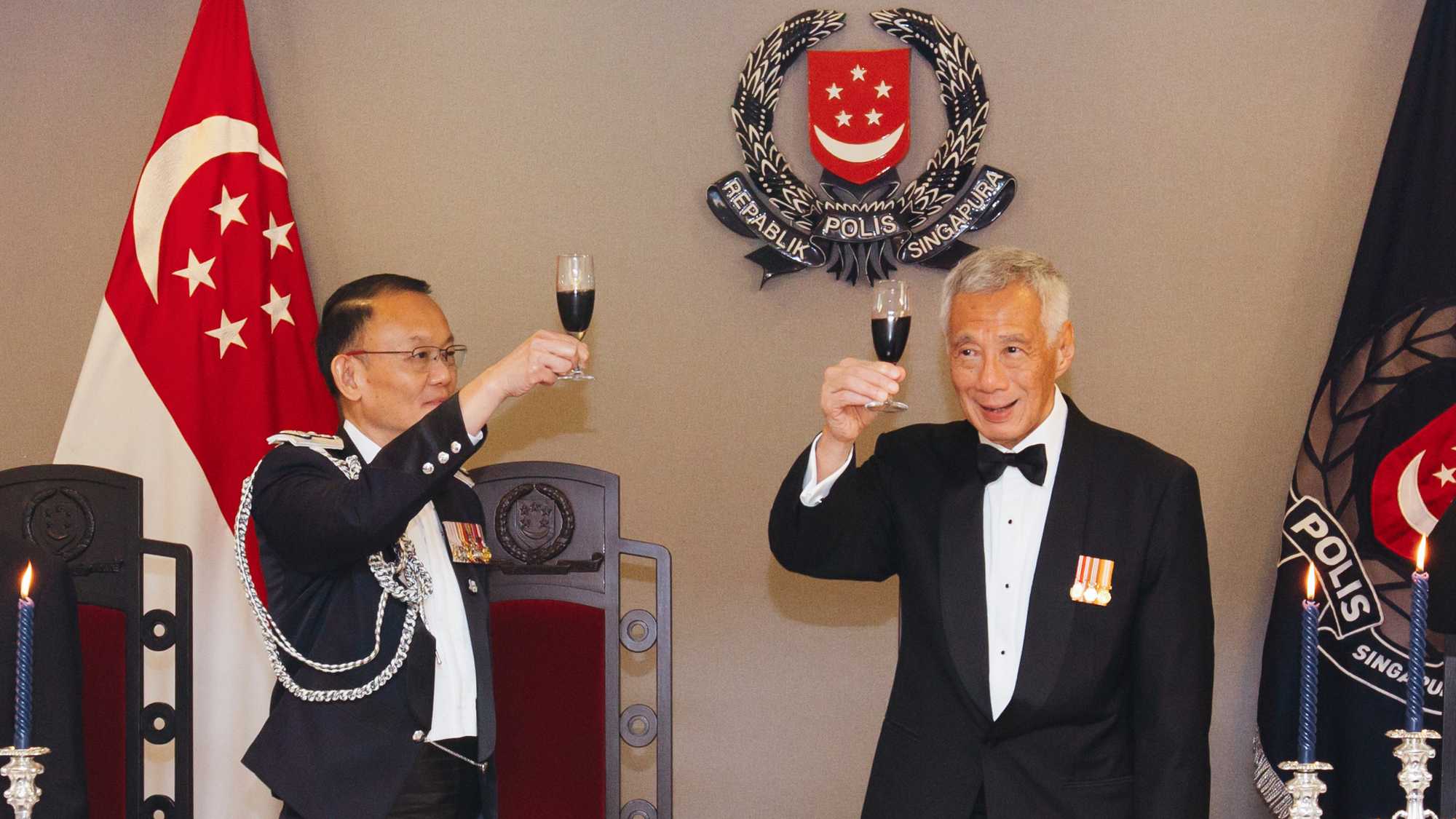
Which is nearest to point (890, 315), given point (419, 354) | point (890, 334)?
point (890, 334)

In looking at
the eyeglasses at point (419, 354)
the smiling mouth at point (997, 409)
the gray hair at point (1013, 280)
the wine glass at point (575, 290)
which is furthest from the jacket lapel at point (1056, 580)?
the eyeglasses at point (419, 354)

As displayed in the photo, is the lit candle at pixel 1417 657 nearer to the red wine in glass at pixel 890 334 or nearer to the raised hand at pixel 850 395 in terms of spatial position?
the raised hand at pixel 850 395

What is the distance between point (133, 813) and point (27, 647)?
1377mm

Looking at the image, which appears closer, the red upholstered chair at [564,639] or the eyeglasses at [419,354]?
the eyeglasses at [419,354]

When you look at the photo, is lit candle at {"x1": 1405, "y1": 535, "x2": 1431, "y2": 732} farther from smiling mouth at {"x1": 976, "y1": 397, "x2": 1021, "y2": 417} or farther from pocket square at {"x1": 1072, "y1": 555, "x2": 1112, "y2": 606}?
smiling mouth at {"x1": 976, "y1": 397, "x2": 1021, "y2": 417}

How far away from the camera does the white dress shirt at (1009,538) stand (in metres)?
2.22

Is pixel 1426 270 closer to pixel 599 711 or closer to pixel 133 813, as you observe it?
pixel 599 711

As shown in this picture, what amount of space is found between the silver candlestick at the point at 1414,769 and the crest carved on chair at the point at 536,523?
1.72 meters

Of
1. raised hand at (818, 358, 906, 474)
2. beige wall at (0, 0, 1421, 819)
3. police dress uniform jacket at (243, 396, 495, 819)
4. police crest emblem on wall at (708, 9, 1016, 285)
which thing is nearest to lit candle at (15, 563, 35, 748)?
police dress uniform jacket at (243, 396, 495, 819)

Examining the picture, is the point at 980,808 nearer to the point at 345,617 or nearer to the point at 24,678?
the point at 345,617

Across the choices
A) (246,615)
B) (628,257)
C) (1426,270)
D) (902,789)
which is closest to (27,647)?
(902,789)

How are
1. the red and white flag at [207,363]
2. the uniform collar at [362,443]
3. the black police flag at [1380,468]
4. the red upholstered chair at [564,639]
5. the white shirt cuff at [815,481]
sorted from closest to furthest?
the uniform collar at [362,443], the white shirt cuff at [815,481], the red upholstered chair at [564,639], the black police flag at [1380,468], the red and white flag at [207,363]

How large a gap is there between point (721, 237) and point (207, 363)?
1403 mm

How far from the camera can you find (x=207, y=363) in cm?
354
